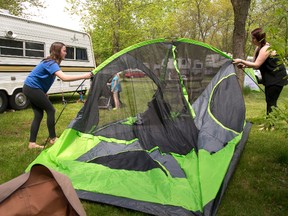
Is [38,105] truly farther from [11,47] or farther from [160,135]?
[11,47]

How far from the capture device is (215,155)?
3172 mm

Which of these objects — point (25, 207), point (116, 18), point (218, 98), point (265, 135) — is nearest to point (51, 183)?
point (25, 207)

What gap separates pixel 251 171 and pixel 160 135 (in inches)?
49.4

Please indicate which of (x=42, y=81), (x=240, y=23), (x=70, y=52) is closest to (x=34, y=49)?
(x=70, y=52)

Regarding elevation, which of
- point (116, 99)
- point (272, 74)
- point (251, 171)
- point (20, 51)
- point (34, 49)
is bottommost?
point (251, 171)

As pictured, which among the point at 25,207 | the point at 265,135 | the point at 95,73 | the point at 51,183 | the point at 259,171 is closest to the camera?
the point at 25,207

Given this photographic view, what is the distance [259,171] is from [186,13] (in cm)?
2620

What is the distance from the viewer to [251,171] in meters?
3.73

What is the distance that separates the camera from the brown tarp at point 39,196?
1849 millimetres

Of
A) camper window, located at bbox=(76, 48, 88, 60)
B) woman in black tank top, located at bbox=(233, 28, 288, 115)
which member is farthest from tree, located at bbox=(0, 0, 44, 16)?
woman in black tank top, located at bbox=(233, 28, 288, 115)

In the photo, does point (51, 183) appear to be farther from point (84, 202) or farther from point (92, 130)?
point (92, 130)

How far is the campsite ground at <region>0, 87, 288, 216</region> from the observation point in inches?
110

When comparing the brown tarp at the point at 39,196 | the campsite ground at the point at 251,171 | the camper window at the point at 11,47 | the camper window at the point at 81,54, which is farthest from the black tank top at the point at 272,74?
the camper window at the point at 81,54

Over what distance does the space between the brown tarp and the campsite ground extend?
80cm
